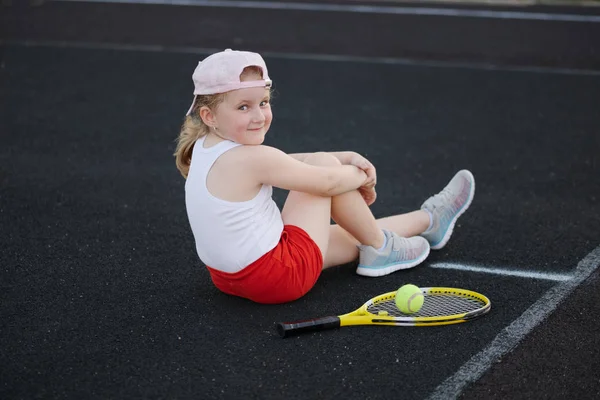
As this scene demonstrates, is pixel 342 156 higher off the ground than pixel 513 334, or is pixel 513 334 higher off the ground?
pixel 342 156

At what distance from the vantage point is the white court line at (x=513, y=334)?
133 inches

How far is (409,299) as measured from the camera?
3.91 metres

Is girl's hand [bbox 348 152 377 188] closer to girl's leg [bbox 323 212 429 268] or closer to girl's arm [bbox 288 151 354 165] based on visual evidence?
girl's arm [bbox 288 151 354 165]

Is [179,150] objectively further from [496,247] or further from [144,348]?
[496,247]

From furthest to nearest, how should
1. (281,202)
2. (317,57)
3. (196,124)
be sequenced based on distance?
1. (317,57)
2. (281,202)
3. (196,124)

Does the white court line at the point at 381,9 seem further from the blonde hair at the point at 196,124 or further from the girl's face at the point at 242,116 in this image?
the girl's face at the point at 242,116

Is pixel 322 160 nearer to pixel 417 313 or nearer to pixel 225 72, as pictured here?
pixel 225 72

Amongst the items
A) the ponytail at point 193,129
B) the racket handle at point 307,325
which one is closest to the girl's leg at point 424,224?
the racket handle at point 307,325

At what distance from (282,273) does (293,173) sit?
0.45m

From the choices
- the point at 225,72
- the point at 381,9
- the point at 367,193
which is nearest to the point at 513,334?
the point at 367,193

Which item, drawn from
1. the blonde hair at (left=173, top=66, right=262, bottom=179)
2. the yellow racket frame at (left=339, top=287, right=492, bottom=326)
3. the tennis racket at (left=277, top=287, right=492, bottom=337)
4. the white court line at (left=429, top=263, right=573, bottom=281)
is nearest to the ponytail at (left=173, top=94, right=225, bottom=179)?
the blonde hair at (left=173, top=66, right=262, bottom=179)

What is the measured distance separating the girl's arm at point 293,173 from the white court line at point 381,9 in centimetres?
858

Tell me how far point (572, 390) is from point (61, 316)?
7.18 ft

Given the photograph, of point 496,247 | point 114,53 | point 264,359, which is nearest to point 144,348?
point 264,359
